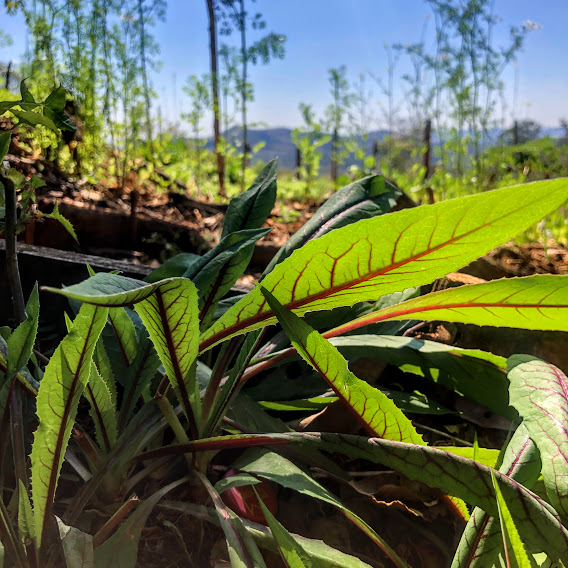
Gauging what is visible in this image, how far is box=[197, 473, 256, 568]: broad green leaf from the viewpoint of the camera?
634mm

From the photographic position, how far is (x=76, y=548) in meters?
0.64

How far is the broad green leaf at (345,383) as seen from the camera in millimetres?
660

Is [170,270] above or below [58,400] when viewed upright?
above

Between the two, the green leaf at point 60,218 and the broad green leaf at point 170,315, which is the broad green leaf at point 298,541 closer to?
the broad green leaf at point 170,315

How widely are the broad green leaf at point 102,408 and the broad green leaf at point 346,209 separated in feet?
1.18

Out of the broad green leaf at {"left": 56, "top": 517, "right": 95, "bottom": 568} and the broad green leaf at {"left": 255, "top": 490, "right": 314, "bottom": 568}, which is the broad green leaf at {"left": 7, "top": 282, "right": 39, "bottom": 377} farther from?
the broad green leaf at {"left": 255, "top": 490, "right": 314, "bottom": 568}

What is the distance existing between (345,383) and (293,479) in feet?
0.57

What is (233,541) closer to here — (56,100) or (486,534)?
(486,534)

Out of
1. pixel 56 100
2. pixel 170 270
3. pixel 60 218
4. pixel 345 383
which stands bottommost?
pixel 345 383

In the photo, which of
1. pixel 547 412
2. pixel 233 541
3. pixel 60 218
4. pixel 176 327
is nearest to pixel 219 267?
pixel 176 327

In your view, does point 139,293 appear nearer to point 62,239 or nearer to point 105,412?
point 105,412

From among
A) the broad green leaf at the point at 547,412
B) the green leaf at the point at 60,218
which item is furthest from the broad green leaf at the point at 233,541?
the green leaf at the point at 60,218

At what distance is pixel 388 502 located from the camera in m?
0.86

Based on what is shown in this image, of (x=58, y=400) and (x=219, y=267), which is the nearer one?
(x=58, y=400)
